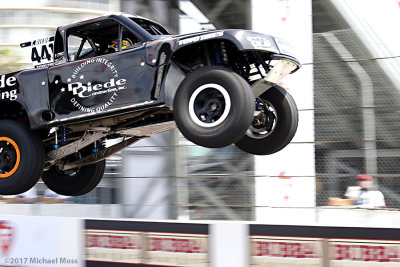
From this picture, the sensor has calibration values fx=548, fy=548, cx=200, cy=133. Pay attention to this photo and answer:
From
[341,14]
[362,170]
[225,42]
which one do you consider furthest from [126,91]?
[341,14]

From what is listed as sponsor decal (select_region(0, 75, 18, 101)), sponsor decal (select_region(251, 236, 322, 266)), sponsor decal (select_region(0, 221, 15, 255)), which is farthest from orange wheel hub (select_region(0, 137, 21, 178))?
sponsor decal (select_region(251, 236, 322, 266))

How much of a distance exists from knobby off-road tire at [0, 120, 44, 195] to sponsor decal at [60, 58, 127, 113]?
27.8 inches

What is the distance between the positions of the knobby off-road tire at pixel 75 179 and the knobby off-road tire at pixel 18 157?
3.81ft

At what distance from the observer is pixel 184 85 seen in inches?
192

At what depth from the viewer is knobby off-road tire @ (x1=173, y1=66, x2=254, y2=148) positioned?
4.63 meters

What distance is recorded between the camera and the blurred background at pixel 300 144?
24.0 feet

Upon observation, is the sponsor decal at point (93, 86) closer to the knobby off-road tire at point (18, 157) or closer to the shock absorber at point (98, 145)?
the knobby off-road tire at point (18, 157)

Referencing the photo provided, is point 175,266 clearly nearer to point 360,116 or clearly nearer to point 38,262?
point 38,262

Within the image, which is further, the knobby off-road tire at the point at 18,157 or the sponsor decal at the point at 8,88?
the sponsor decal at the point at 8,88

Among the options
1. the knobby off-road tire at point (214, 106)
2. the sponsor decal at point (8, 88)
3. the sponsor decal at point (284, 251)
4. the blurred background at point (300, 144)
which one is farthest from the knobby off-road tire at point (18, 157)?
the blurred background at point (300, 144)

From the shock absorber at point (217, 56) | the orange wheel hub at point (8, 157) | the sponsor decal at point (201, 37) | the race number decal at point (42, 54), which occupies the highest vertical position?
the race number decal at point (42, 54)

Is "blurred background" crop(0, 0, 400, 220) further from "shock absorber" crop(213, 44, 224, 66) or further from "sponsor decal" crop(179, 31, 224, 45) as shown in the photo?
"sponsor decal" crop(179, 31, 224, 45)

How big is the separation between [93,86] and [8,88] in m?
1.21

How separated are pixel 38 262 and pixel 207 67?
12.0 feet
